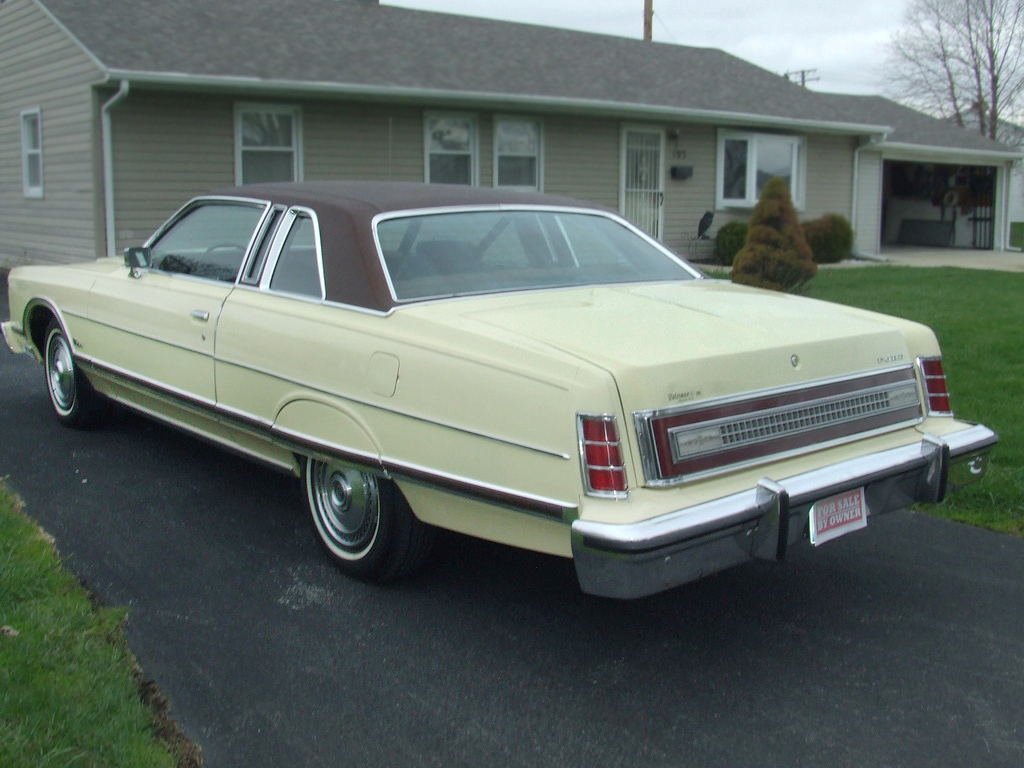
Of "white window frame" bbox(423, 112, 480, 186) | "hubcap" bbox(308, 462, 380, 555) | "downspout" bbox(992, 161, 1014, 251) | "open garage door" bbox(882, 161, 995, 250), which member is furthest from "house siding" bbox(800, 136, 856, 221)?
"hubcap" bbox(308, 462, 380, 555)

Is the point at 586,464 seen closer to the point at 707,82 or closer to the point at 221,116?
the point at 221,116

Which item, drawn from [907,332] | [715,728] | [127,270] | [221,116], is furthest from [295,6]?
[715,728]

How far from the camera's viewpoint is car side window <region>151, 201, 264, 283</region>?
518 centimetres

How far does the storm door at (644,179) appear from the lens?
61.8ft

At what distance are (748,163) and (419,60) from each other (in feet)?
21.8

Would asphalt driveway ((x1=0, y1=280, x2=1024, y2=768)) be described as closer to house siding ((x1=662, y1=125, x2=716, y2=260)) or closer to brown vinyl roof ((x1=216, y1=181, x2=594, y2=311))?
brown vinyl roof ((x1=216, y1=181, x2=594, y2=311))

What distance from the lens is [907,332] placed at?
4.31m

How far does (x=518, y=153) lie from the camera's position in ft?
57.6

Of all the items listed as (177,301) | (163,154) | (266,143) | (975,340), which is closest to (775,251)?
(975,340)

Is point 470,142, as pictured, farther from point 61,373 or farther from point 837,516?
point 837,516

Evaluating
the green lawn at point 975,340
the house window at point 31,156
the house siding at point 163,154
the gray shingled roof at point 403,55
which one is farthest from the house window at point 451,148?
the house window at point 31,156

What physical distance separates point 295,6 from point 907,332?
608 inches

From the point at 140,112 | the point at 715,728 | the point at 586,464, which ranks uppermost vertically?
the point at 140,112

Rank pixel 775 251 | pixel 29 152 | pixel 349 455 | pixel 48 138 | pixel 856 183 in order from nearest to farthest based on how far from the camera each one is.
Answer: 1. pixel 349 455
2. pixel 775 251
3. pixel 48 138
4. pixel 29 152
5. pixel 856 183
